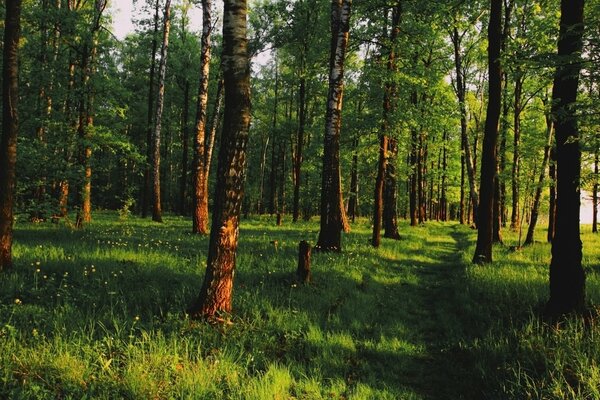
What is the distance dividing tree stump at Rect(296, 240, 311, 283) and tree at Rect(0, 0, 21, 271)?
5765mm

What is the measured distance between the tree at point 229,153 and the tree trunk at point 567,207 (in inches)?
202

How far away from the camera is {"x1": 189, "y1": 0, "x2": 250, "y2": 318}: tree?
19.1ft

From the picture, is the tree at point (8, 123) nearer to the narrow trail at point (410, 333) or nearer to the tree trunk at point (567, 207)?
the narrow trail at point (410, 333)

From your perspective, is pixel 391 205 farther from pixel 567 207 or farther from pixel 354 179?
pixel 354 179

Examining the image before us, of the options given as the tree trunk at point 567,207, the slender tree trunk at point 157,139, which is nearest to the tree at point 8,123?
the tree trunk at point 567,207

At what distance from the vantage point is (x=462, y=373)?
5367 millimetres

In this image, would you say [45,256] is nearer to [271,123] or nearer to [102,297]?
[102,297]

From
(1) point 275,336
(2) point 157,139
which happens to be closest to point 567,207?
(1) point 275,336

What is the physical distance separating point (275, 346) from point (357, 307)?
103 inches

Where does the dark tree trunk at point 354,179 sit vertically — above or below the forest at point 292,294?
above

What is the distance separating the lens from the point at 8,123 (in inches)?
295

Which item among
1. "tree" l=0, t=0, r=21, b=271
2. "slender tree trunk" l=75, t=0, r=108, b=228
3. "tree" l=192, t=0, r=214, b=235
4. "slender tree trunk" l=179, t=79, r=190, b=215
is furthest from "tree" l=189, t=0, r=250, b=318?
"slender tree trunk" l=179, t=79, r=190, b=215

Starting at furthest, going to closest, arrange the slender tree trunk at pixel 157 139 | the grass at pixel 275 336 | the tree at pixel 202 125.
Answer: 1. the slender tree trunk at pixel 157 139
2. the tree at pixel 202 125
3. the grass at pixel 275 336

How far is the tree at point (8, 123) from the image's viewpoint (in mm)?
7398
